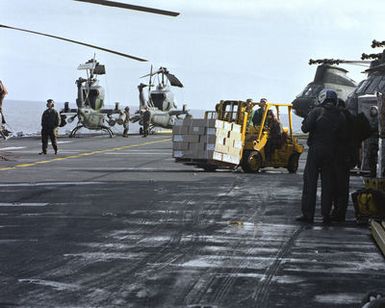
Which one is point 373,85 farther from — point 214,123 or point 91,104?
point 91,104

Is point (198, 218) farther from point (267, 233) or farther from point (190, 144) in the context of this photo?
point (190, 144)

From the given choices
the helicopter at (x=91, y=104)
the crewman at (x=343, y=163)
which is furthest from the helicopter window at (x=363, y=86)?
the helicopter at (x=91, y=104)

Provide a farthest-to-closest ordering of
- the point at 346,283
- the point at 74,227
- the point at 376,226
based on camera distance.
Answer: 1. the point at 74,227
2. the point at 376,226
3. the point at 346,283

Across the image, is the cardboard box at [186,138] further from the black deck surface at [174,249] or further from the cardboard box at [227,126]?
the black deck surface at [174,249]

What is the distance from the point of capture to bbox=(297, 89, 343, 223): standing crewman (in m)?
13.0

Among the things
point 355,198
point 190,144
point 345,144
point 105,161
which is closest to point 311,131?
point 345,144

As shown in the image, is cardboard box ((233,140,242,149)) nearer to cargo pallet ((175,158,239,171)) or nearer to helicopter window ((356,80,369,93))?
cargo pallet ((175,158,239,171))

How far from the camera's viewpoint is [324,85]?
152 ft

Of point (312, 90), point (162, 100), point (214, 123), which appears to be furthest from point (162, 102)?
point (214, 123)

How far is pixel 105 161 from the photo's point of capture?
2862 cm

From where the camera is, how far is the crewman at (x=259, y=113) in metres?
24.1

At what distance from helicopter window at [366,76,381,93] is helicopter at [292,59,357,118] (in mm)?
22993

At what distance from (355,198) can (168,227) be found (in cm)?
272

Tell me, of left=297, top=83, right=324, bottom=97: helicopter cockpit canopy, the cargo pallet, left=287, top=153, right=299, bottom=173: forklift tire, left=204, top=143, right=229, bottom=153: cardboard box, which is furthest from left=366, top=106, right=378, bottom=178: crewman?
left=297, top=83, right=324, bottom=97: helicopter cockpit canopy
